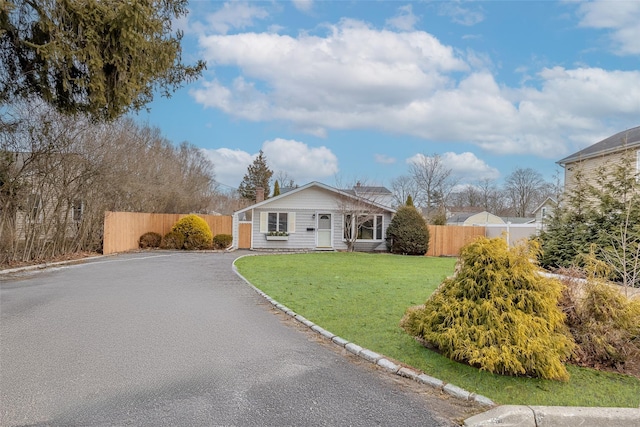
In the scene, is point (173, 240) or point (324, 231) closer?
point (173, 240)

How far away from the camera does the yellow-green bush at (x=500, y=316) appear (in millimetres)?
3971

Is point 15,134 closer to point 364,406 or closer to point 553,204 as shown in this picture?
point 364,406

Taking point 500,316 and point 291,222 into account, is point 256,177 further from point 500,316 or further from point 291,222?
point 500,316

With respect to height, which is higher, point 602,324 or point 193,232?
point 193,232

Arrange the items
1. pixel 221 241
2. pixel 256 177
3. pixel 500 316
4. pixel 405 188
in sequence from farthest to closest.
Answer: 1. pixel 256 177
2. pixel 405 188
3. pixel 221 241
4. pixel 500 316

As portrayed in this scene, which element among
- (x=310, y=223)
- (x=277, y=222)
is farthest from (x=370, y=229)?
(x=277, y=222)

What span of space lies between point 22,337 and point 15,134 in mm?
10214

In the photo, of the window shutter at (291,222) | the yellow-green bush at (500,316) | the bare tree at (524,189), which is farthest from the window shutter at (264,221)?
the bare tree at (524,189)

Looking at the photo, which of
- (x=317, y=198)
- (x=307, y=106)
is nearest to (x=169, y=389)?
(x=307, y=106)

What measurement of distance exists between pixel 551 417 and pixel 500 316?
1.07 metres

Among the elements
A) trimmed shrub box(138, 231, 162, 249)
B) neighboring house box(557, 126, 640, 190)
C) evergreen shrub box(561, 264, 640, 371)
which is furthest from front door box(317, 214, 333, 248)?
evergreen shrub box(561, 264, 640, 371)

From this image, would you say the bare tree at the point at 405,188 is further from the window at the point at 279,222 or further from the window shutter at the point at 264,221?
the window shutter at the point at 264,221

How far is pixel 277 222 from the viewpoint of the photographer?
2269cm

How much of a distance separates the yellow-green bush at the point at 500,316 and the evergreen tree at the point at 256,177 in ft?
158
